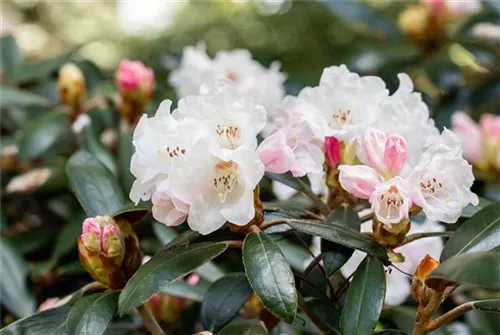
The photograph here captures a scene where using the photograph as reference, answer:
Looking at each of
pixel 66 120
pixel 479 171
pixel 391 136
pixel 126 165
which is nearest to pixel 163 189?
pixel 391 136

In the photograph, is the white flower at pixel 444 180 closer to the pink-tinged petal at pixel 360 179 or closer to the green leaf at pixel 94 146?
the pink-tinged petal at pixel 360 179

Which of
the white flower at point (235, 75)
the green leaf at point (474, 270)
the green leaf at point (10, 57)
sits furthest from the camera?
the green leaf at point (10, 57)

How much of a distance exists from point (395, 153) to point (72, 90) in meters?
0.82

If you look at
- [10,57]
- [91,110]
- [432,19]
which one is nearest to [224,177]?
[91,110]

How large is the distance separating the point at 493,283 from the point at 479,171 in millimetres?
971

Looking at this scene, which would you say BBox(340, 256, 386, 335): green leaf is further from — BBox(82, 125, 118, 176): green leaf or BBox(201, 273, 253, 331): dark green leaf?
BBox(82, 125, 118, 176): green leaf

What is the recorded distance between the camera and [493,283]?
579 mm

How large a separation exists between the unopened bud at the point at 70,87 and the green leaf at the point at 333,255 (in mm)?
796

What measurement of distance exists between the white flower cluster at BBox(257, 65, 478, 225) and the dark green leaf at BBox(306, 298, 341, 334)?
5.1 inches

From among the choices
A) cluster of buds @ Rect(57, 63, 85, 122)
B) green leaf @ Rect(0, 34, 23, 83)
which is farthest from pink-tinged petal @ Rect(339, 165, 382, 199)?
green leaf @ Rect(0, 34, 23, 83)

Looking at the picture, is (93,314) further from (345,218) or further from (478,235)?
(478,235)

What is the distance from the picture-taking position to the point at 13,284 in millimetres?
1084

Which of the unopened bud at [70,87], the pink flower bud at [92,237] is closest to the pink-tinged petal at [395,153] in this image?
the pink flower bud at [92,237]

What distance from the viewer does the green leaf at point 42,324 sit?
762 millimetres
